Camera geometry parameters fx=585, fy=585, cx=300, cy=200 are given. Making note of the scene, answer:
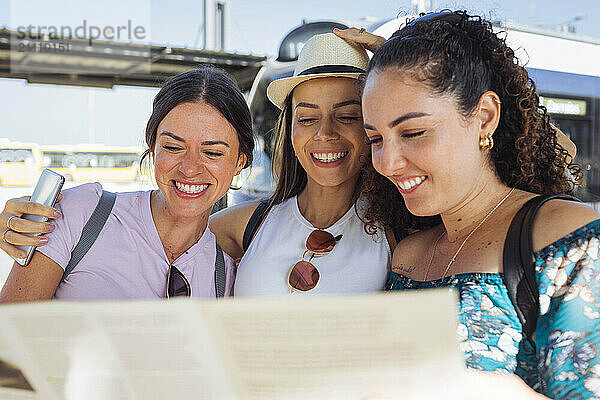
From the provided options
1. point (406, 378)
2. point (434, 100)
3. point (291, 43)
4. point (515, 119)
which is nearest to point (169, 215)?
point (434, 100)

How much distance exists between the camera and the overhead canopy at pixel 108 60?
7.11 m

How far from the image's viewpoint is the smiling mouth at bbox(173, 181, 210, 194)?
1863mm

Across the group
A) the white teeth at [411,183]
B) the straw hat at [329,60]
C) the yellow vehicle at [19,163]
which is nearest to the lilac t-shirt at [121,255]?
the straw hat at [329,60]

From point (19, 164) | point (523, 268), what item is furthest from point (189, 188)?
point (19, 164)

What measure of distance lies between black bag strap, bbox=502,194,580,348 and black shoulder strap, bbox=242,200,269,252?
1010 millimetres

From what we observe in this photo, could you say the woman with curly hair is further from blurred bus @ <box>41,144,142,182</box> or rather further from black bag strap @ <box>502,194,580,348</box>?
blurred bus @ <box>41,144,142,182</box>

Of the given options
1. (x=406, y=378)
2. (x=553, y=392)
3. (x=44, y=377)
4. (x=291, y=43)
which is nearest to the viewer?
(x=406, y=378)

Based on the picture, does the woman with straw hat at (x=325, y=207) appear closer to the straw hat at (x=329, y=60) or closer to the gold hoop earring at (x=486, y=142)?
the straw hat at (x=329, y=60)

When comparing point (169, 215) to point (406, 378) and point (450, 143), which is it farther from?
point (406, 378)

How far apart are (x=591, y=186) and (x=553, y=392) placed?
264 inches

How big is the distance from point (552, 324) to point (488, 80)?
622 mm

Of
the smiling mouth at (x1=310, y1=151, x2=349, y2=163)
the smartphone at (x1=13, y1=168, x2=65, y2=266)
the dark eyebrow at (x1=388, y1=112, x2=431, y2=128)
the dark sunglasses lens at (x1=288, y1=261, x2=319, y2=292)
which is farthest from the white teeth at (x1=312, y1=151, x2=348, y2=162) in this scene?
the smartphone at (x1=13, y1=168, x2=65, y2=266)

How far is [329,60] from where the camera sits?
1.93 meters

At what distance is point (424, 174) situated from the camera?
1.41 m
